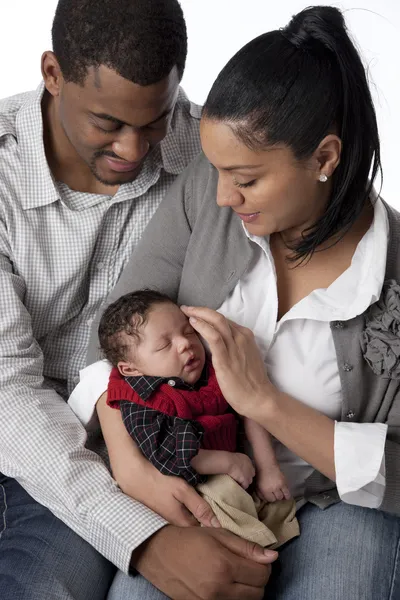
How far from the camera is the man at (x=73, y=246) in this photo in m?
2.06

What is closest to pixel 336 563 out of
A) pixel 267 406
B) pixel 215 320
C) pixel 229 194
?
pixel 267 406

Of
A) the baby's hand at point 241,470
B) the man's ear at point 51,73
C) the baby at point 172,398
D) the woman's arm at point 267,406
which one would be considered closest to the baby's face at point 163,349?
the baby at point 172,398

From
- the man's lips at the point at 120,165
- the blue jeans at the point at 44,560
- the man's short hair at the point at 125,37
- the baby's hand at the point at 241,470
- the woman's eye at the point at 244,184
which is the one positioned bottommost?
the blue jeans at the point at 44,560

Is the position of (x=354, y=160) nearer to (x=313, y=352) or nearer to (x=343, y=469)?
(x=313, y=352)

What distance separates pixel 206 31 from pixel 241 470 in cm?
270

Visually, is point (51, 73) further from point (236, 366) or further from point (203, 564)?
point (203, 564)

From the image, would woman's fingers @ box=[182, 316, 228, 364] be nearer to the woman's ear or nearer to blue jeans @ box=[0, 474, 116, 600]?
the woman's ear

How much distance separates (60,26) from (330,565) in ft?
4.72

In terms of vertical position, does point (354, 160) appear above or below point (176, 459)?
above

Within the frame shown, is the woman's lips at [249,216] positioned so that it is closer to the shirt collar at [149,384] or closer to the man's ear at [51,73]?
the shirt collar at [149,384]

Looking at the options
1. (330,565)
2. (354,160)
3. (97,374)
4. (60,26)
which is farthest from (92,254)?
(330,565)

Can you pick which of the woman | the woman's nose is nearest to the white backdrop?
the woman

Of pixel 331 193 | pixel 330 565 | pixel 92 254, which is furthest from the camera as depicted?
pixel 92 254

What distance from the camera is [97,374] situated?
7.53ft
